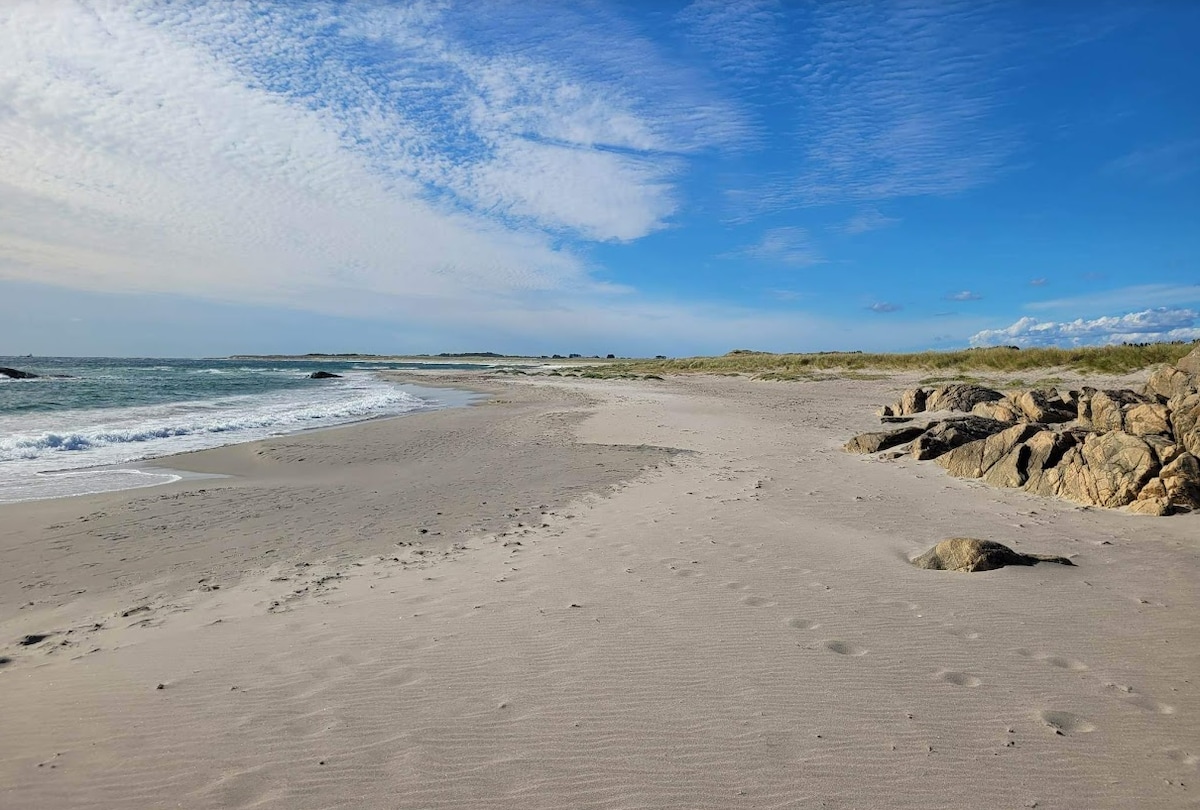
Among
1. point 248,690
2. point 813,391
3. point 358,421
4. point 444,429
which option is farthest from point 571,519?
point 813,391

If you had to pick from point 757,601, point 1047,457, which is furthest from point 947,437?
point 757,601

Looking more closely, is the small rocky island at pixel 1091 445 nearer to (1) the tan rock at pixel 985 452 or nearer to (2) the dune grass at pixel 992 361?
(1) the tan rock at pixel 985 452

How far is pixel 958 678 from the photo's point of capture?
419 centimetres

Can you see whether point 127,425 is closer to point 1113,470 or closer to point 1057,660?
point 1057,660

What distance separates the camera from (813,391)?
108ft

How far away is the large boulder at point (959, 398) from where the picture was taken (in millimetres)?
17703

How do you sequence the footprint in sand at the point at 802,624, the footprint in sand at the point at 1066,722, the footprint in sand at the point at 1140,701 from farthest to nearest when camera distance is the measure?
the footprint in sand at the point at 802,624 < the footprint in sand at the point at 1140,701 < the footprint in sand at the point at 1066,722

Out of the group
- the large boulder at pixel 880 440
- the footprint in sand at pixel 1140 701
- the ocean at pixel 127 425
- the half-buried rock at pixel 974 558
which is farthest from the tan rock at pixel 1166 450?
the ocean at pixel 127 425

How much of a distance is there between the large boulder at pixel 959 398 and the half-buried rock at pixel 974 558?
1233cm

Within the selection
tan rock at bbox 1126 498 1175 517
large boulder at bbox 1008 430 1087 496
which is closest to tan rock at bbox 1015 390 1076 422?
large boulder at bbox 1008 430 1087 496

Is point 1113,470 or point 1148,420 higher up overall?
point 1148,420

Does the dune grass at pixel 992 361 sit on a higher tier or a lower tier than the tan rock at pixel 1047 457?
higher

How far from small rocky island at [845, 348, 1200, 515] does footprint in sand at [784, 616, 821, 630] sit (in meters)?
5.64

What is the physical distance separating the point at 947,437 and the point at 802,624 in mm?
8921
